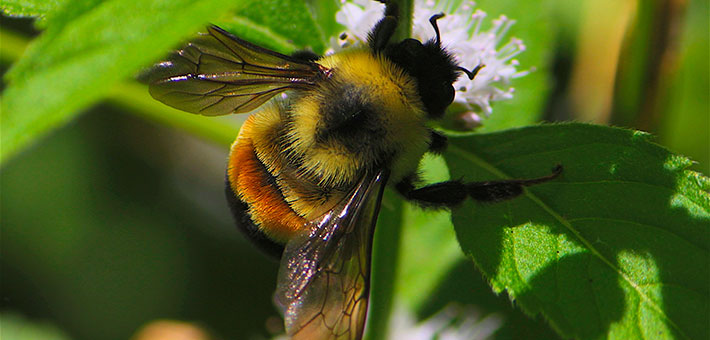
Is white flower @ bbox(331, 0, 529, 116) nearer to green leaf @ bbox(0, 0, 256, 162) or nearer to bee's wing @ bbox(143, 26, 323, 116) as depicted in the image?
bee's wing @ bbox(143, 26, 323, 116)

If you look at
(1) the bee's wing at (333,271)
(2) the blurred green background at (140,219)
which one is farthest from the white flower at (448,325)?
(1) the bee's wing at (333,271)

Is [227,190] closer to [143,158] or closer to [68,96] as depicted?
[68,96]

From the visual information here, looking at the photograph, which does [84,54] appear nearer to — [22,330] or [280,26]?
[280,26]

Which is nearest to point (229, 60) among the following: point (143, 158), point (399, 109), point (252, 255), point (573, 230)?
point (399, 109)

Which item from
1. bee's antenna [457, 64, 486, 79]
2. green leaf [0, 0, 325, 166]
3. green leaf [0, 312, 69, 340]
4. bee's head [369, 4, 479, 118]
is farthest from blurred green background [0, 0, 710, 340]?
green leaf [0, 0, 325, 166]

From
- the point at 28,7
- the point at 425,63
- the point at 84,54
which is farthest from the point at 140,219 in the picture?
the point at 84,54
